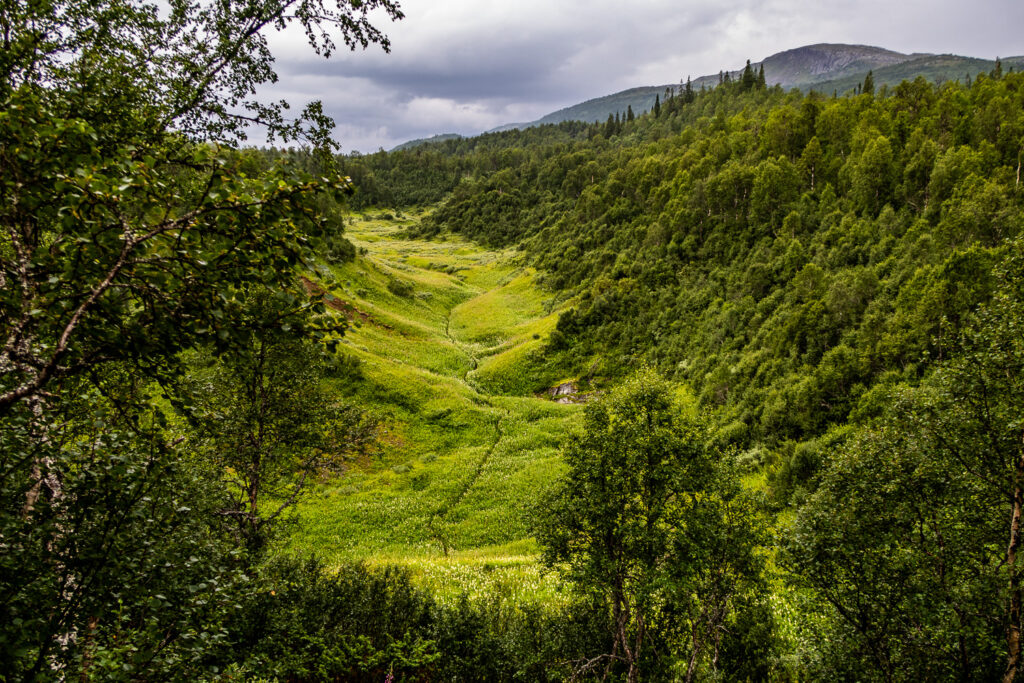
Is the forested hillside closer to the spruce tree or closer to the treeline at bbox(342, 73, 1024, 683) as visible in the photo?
the treeline at bbox(342, 73, 1024, 683)

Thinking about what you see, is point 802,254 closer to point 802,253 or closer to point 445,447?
point 802,253

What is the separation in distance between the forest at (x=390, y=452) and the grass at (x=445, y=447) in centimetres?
33

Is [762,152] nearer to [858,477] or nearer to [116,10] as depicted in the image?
[858,477]

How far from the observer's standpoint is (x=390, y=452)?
35969mm

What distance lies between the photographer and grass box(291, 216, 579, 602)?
22.9 meters

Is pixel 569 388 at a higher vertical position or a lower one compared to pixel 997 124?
lower

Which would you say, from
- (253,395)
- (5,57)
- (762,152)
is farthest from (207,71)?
(762,152)

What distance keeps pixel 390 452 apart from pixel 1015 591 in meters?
33.4

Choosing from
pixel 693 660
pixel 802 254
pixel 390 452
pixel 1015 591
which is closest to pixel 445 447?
pixel 390 452

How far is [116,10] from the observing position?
7.02m

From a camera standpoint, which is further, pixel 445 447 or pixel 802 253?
pixel 802 253

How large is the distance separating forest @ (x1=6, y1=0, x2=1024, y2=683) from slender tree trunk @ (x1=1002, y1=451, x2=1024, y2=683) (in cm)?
7

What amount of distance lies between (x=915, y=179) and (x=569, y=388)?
39.4 meters

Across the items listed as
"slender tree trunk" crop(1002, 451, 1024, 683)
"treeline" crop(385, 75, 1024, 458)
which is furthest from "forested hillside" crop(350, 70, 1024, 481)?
"slender tree trunk" crop(1002, 451, 1024, 683)
